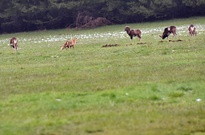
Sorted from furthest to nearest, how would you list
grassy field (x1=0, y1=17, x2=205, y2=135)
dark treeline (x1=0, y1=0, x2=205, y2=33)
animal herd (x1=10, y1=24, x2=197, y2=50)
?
dark treeline (x1=0, y1=0, x2=205, y2=33) < animal herd (x1=10, y1=24, x2=197, y2=50) < grassy field (x1=0, y1=17, x2=205, y2=135)

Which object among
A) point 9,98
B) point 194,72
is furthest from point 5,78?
point 194,72

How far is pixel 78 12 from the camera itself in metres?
67.2

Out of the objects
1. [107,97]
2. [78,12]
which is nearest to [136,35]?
[107,97]

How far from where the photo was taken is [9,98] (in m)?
14.5

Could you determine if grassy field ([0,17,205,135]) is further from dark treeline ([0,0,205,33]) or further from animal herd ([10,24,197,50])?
dark treeline ([0,0,205,33])

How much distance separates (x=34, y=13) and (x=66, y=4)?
3.87 m

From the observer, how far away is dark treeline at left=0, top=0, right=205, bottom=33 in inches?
2557

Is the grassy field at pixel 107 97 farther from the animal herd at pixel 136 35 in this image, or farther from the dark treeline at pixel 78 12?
the dark treeline at pixel 78 12

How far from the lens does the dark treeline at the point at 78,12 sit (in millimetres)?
64938

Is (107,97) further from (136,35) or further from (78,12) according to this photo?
(78,12)

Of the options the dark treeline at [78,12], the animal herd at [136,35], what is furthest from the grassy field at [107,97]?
the dark treeline at [78,12]

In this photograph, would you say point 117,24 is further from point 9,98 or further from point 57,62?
point 9,98

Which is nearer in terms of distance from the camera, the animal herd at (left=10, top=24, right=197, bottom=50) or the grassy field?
the grassy field

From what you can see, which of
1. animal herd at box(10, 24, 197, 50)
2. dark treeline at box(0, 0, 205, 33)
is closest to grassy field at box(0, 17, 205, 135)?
animal herd at box(10, 24, 197, 50)
